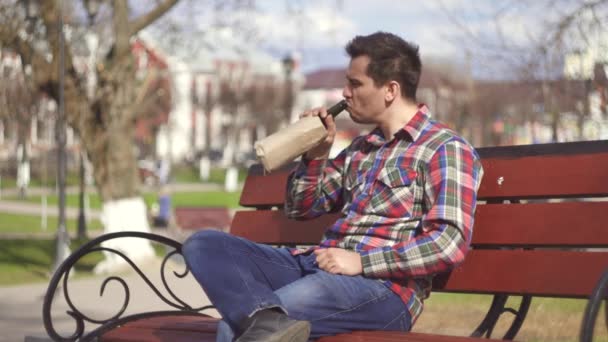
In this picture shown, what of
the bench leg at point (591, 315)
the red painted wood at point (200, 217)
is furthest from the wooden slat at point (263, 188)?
the red painted wood at point (200, 217)

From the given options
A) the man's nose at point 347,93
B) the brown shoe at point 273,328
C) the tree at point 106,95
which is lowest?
the tree at point 106,95

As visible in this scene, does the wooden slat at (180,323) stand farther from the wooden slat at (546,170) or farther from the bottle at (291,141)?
the wooden slat at (546,170)

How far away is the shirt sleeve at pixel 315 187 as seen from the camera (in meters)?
4.89

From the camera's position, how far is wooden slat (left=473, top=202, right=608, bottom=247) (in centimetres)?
440

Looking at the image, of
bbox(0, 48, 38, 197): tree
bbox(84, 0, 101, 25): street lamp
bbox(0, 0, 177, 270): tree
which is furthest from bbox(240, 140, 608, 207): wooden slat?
bbox(0, 48, 38, 197): tree

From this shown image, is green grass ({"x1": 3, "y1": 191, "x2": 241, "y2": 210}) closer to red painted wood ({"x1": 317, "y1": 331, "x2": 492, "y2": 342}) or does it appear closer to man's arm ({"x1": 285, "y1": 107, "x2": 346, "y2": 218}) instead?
man's arm ({"x1": 285, "y1": 107, "x2": 346, "y2": 218})

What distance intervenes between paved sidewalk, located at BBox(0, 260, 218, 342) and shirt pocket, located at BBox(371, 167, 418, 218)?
4251 millimetres

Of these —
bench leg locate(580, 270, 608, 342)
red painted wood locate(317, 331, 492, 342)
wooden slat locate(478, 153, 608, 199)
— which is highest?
wooden slat locate(478, 153, 608, 199)

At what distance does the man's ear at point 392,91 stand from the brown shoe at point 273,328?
986 millimetres

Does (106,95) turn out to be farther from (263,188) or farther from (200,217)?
(263,188)

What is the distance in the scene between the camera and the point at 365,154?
186 inches

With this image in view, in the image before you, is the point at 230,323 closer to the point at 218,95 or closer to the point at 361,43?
the point at 361,43

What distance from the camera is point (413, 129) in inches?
179

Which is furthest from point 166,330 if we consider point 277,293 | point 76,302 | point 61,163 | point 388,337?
point 61,163
